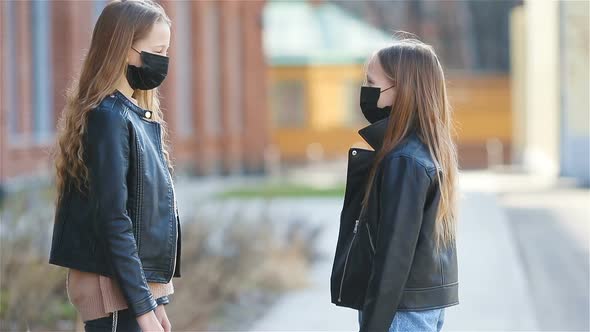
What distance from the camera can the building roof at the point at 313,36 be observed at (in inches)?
1553

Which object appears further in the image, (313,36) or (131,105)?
(313,36)

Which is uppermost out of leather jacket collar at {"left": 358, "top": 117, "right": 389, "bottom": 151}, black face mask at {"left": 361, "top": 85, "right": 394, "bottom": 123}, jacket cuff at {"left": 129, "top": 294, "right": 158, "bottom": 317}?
black face mask at {"left": 361, "top": 85, "right": 394, "bottom": 123}

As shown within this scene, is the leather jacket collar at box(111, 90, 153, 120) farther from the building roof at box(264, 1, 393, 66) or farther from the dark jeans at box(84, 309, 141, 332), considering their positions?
the building roof at box(264, 1, 393, 66)

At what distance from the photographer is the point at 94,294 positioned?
3.42 metres

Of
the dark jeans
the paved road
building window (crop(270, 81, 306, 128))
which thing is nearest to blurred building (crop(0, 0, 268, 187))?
the paved road

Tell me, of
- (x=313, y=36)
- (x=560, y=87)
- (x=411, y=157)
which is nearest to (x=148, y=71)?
(x=411, y=157)

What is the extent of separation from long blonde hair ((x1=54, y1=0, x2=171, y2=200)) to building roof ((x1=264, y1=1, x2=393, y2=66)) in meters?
35.7

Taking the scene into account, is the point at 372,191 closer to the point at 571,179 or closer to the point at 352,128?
the point at 571,179

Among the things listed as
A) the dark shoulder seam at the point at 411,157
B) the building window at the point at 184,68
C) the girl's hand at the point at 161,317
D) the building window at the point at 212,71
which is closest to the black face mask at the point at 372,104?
the dark shoulder seam at the point at 411,157

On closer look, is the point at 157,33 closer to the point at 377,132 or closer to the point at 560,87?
the point at 377,132

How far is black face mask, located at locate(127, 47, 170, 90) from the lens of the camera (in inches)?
140

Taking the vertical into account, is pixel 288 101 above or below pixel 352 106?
above

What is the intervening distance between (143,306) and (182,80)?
25.3 m

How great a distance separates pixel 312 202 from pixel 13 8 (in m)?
6.42
